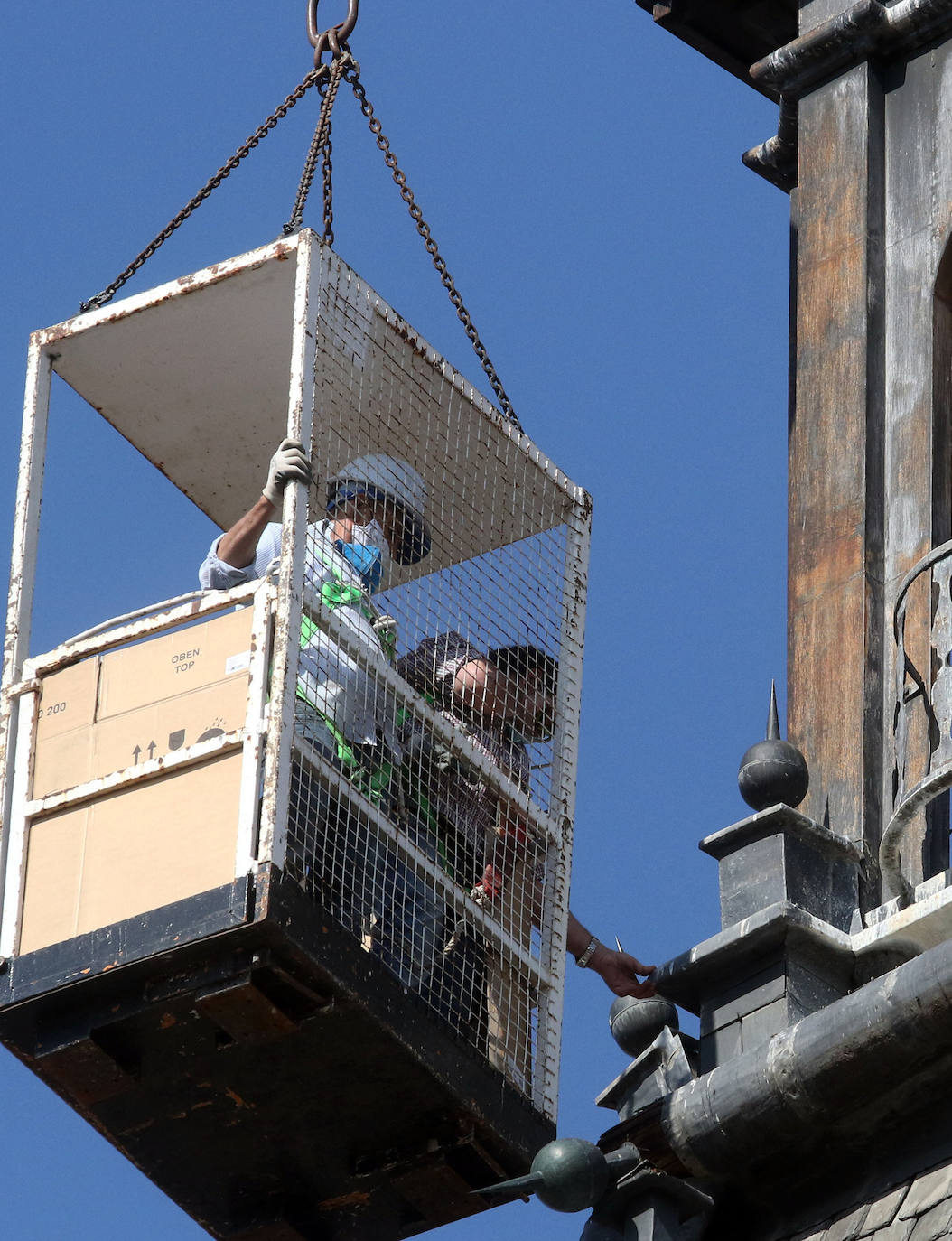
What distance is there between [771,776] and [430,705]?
1166 millimetres

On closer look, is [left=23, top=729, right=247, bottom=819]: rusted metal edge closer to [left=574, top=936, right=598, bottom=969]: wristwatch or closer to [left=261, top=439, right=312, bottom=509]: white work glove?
[left=261, top=439, right=312, bottom=509]: white work glove

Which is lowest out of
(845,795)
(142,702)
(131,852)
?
(131,852)

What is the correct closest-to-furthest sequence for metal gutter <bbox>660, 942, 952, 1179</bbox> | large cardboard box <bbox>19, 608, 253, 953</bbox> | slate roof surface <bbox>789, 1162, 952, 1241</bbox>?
slate roof surface <bbox>789, 1162, 952, 1241</bbox>
metal gutter <bbox>660, 942, 952, 1179</bbox>
large cardboard box <bbox>19, 608, 253, 953</bbox>

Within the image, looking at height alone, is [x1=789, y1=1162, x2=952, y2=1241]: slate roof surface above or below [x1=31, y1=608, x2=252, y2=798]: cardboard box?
below

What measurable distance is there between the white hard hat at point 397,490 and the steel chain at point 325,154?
78 centimetres

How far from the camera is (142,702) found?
11.7 m

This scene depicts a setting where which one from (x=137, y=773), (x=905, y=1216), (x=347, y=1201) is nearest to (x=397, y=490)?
(x=137, y=773)

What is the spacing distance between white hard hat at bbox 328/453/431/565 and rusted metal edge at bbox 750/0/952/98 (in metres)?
2.95

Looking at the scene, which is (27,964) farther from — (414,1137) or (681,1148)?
(681,1148)

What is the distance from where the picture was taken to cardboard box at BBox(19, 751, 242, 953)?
11188 mm

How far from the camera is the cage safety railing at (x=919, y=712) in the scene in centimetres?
1178

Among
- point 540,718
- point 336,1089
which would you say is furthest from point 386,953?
point 540,718

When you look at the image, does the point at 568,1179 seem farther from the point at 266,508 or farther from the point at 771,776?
the point at 266,508

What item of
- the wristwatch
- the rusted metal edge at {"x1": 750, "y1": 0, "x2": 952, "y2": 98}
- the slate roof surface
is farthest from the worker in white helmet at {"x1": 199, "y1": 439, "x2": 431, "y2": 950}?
the rusted metal edge at {"x1": 750, "y1": 0, "x2": 952, "y2": 98}
